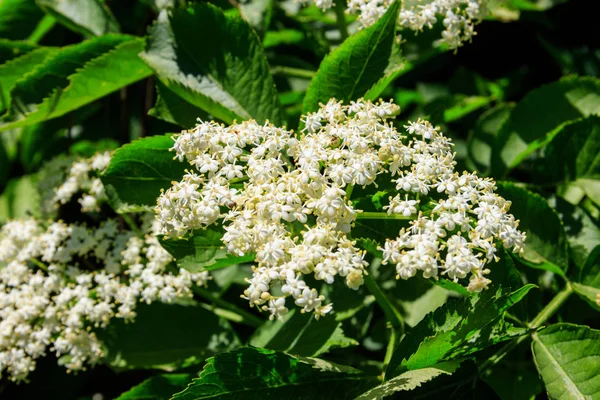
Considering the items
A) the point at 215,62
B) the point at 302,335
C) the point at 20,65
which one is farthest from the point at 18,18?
the point at 302,335

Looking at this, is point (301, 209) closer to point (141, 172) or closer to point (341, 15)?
point (141, 172)

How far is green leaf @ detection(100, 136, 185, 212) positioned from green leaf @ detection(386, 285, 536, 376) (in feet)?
3.46

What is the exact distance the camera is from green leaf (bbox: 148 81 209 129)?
2.51m

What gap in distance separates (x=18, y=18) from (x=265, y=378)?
2.57 m

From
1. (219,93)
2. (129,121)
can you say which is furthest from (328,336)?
(129,121)

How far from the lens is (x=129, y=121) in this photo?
11.6 feet

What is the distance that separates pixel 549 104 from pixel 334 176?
53.7 inches

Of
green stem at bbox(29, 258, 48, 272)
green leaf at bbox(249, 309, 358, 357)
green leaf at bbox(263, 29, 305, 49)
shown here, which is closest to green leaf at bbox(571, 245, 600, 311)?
green leaf at bbox(249, 309, 358, 357)

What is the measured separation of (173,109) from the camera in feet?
8.27

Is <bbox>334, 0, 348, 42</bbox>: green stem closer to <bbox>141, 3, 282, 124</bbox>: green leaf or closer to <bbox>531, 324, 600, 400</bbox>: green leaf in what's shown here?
<bbox>141, 3, 282, 124</bbox>: green leaf

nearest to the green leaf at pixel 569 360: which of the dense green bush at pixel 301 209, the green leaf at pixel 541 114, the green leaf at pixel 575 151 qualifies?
the dense green bush at pixel 301 209

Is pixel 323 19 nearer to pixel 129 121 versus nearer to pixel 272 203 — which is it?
pixel 129 121

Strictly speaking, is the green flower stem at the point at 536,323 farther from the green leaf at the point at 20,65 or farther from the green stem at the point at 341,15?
the green leaf at the point at 20,65

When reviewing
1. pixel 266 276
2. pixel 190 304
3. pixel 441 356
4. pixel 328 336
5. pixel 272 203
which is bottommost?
pixel 190 304
